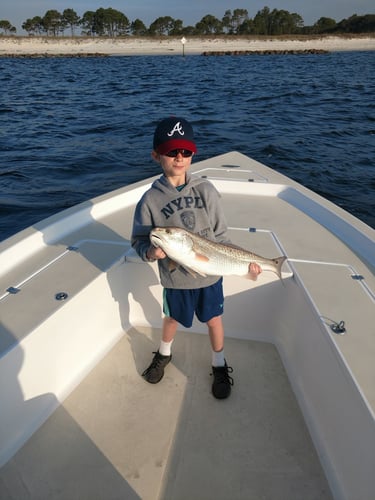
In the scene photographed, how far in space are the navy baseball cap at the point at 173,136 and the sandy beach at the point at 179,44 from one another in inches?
3174

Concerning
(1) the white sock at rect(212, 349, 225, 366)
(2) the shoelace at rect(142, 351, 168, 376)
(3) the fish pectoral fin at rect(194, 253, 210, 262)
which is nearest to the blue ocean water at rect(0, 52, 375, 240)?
(2) the shoelace at rect(142, 351, 168, 376)

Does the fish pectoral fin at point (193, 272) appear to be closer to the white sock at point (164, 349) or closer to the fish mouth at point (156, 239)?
the fish mouth at point (156, 239)

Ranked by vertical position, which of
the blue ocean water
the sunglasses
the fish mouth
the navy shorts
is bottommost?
the blue ocean water

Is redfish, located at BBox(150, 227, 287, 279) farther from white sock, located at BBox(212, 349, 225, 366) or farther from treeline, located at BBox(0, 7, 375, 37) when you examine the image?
treeline, located at BBox(0, 7, 375, 37)

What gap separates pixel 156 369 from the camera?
298 centimetres

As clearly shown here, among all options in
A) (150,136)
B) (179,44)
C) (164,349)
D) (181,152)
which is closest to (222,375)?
(164,349)

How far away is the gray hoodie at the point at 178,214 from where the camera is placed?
2.36m

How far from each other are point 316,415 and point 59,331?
1.92m

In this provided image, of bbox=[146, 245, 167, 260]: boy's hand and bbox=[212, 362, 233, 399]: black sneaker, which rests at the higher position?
bbox=[146, 245, 167, 260]: boy's hand

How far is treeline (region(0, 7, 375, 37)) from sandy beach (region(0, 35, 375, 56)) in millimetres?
20923

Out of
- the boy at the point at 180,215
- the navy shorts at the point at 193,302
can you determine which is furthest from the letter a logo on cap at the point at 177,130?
the navy shorts at the point at 193,302

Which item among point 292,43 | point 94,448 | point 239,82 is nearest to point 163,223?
point 94,448

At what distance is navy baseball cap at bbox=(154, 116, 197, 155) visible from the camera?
2217 millimetres

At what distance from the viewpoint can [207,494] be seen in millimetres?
2189
